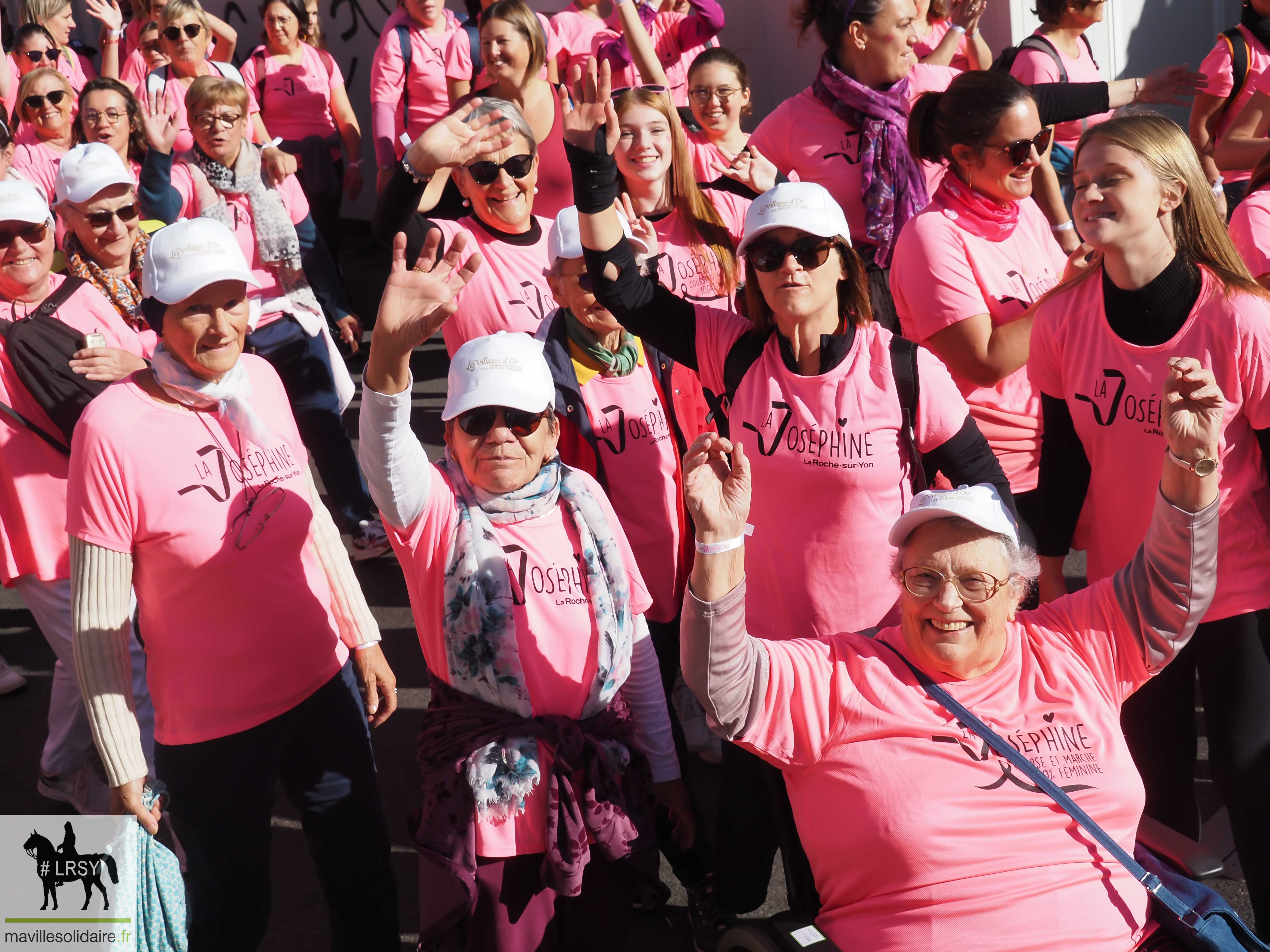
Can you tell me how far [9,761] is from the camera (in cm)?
453

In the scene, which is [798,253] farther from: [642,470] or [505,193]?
[505,193]

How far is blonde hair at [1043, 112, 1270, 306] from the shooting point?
2.84 m

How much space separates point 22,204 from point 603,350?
182 centimetres

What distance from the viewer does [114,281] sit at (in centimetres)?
427

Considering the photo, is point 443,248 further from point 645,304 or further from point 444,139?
point 645,304

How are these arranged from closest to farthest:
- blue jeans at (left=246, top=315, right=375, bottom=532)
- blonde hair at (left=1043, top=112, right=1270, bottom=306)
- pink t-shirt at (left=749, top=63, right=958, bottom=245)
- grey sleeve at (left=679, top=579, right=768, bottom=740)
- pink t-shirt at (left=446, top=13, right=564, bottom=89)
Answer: grey sleeve at (left=679, top=579, right=768, bottom=740) → blonde hair at (left=1043, top=112, right=1270, bottom=306) → pink t-shirt at (left=749, top=63, right=958, bottom=245) → blue jeans at (left=246, top=315, right=375, bottom=532) → pink t-shirt at (left=446, top=13, right=564, bottom=89)

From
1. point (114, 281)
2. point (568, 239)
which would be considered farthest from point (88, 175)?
point (568, 239)

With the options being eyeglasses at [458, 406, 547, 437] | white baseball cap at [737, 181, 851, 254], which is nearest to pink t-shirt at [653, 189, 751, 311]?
white baseball cap at [737, 181, 851, 254]

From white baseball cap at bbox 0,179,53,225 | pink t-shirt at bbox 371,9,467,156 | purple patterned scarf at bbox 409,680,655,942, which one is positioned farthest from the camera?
pink t-shirt at bbox 371,9,467,156

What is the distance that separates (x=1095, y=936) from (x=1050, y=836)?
0.20 meters

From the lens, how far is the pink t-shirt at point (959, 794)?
2.39 meters

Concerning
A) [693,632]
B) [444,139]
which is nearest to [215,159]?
[444,139]

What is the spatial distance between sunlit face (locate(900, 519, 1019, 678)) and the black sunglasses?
2.04 m

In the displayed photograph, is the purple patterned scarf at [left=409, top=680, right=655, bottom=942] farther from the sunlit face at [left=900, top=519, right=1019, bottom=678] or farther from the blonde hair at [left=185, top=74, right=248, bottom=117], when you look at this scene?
the blonde hair at [left=185, top=74, right=248, bottom=117]
